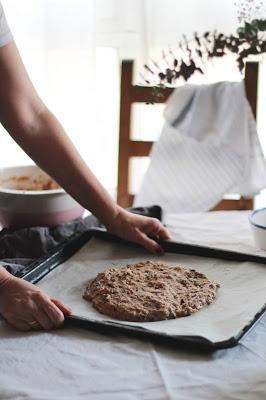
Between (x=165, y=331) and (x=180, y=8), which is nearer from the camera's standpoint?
(x=165, y=331)

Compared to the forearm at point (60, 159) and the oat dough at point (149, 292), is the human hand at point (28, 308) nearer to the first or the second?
the oat dough at point (149, 292)

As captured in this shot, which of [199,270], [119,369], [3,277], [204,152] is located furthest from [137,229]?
[204,152]

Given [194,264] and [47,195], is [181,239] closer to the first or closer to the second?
[194,264]

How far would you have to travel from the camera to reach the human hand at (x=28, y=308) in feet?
3.44

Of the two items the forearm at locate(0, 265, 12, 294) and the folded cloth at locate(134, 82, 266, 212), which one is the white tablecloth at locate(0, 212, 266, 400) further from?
the folded cloth at locate(134, 82, 266, 212)

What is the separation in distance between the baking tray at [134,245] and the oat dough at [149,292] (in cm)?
6

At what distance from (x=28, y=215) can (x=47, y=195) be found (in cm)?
7

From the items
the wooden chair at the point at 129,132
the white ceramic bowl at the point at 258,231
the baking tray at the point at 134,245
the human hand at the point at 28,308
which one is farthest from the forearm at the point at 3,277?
the wooden chair at the point at 129,132

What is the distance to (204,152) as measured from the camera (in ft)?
6.84

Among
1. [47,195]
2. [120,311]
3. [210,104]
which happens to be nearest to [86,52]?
[210,104]

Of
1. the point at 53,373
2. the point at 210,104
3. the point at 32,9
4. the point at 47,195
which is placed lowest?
the point at 53,373

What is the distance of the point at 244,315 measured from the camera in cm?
108

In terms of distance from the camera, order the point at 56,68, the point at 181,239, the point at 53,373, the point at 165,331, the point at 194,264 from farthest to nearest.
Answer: the point at 56,68 → the point at 181,239 → the point at 194,264 → the point at 165,331 → the point at 53,373


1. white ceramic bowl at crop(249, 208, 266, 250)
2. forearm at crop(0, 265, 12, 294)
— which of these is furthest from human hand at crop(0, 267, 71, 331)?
white ceramic bowl at crop(249, 208, 266, 250)
